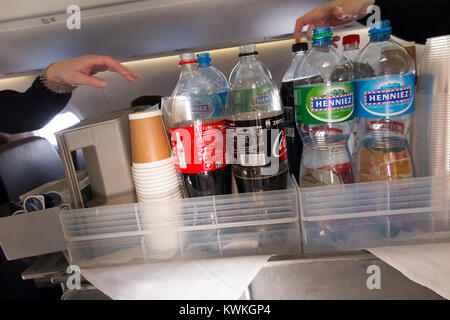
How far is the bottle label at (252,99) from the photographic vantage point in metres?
0.93

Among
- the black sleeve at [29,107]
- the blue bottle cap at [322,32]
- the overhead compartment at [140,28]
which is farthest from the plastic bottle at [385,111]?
the black sleeve at [29,107]

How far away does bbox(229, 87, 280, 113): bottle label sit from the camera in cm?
93

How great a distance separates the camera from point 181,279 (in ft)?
2.32

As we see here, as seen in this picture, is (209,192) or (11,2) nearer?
(209,192)

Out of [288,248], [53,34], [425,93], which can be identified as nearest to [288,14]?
[425,93]

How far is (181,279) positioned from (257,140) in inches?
15.6

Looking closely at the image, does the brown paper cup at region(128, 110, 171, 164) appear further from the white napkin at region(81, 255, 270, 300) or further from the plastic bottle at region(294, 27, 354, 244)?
the plastic bottle at region(294, 27, 354, 244)

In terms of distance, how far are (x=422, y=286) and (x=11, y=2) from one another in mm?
2120

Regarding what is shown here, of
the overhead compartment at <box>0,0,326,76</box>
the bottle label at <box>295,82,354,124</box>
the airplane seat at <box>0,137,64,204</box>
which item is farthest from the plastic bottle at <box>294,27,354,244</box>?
the airplane seat at <box>0,137,64,204</box>

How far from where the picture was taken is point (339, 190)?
0.68m

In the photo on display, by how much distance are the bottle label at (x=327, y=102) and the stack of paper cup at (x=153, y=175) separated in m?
0.40

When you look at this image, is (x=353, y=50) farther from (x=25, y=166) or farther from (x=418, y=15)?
(x=25, y=166)

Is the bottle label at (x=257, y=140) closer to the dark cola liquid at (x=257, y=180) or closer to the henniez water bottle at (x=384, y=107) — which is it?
the dark cola liquid at (x=257, y=180)

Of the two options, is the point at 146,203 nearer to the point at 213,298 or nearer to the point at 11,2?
the point at 213,298
